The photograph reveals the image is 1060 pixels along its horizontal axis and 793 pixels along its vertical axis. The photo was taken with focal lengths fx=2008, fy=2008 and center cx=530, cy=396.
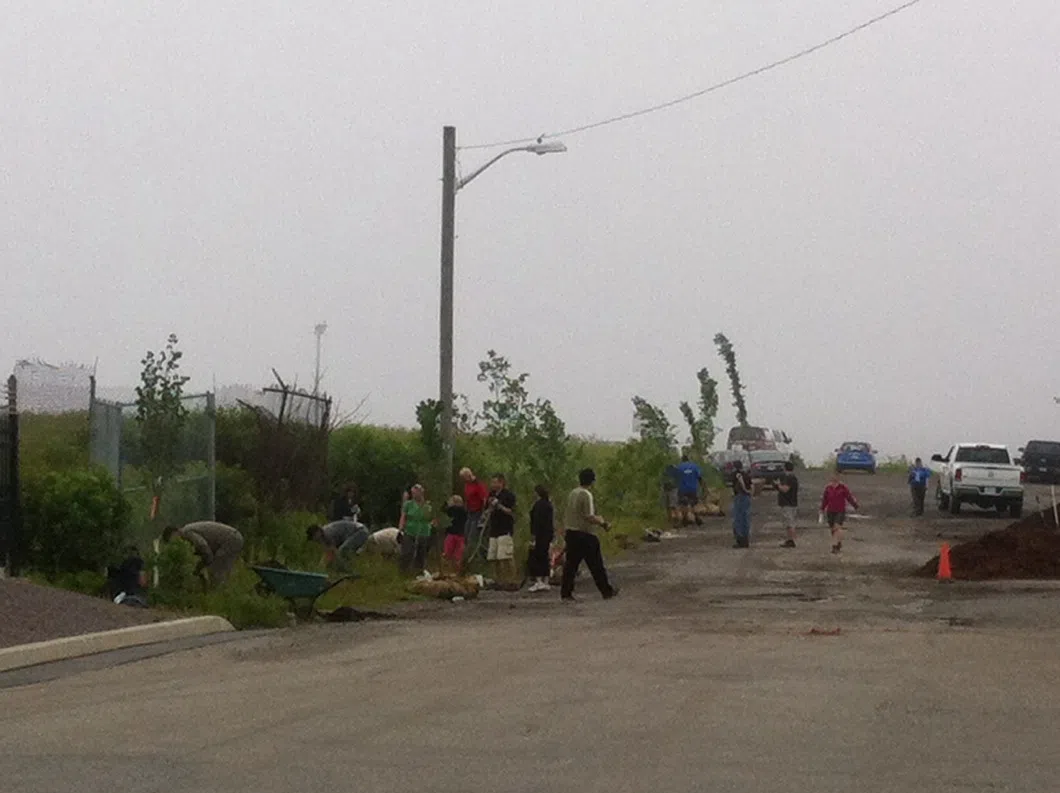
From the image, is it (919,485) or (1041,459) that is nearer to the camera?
(919,485)

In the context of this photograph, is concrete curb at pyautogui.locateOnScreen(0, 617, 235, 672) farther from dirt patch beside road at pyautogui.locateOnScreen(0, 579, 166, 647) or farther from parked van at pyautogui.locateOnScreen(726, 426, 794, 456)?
parked van at pyautogui.locateOnScreen(726, 426, 794, 456)

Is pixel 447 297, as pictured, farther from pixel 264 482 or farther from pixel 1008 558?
pixel 1008 558

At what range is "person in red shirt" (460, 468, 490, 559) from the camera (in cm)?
3138

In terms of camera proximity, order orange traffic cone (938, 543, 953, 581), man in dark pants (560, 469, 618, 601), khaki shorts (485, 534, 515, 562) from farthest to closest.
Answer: khaki shorts (485, 534, 515, 562), orange traffic cone (938, 543, 953, 581), man in dark pants (560, 469, 618, 601)

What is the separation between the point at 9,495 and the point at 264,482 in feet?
34.4

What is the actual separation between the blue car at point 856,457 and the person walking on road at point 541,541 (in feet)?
196

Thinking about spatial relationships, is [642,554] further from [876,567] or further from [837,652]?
[837,652]

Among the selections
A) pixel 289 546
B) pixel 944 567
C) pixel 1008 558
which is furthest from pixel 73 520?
pixel 1008 558

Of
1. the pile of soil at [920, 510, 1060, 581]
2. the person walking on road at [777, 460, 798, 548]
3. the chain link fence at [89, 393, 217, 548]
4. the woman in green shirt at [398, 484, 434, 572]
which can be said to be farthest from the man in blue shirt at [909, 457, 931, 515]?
the chain link fence at [89, 393, 217, 548]

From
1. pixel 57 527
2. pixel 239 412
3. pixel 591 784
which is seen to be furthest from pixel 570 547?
pixel 591 784

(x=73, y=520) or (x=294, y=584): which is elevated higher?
(x=73, y=520)

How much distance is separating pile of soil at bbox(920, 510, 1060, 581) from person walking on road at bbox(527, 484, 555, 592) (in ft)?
20.6

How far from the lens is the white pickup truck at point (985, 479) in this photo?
170ft

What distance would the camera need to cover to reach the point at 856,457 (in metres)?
87.5
